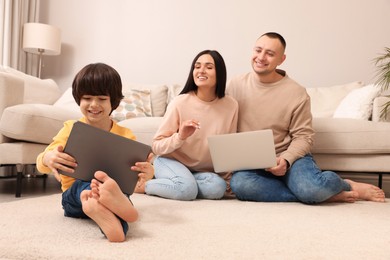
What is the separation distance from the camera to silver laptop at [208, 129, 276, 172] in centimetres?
164

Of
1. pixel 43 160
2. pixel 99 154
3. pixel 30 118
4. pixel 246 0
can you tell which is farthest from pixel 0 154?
pixel 246 0

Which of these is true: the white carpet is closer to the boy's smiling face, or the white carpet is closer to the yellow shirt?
the yellow shirt

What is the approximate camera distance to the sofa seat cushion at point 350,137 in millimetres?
1981

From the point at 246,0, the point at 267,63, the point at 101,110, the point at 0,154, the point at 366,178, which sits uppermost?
the point at 246,0

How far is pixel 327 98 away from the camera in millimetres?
2715

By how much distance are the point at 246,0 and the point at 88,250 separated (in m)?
2.81

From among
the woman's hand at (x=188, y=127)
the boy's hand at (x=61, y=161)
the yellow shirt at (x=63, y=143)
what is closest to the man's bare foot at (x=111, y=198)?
the boy's hand at (x=61, y=161)

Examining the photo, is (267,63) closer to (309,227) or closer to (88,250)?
Result: (309,227)

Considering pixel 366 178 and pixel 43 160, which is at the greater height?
pixel 43 160

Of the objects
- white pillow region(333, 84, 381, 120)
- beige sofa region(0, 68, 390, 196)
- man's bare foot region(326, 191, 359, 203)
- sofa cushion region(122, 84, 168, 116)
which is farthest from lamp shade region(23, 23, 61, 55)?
man's bare foot region(326, 191, 359, 203)

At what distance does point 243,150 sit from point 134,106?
→ 1306mm

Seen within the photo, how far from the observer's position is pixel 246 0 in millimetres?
3289

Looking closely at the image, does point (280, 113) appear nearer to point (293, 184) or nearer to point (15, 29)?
point (293, 184)

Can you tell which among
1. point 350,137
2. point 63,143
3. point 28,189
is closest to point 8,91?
point 28,189
